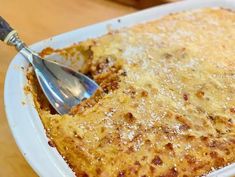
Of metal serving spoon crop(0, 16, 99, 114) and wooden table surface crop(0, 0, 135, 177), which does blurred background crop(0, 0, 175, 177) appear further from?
metal serving spoon crop(0, 16, 99, 114)

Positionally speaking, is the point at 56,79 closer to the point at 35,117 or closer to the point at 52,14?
the point at 35,117

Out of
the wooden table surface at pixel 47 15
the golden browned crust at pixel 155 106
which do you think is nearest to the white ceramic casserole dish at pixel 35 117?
the golden browned crust at pixel 155 106

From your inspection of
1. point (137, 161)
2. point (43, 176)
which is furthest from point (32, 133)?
point (137, 161)

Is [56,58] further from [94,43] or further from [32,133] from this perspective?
[32,133]

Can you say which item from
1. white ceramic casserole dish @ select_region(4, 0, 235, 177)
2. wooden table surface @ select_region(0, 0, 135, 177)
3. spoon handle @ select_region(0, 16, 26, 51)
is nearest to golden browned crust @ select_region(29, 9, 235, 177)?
white ceramic casserole dish @ select_region(4, 0, 235, 177)

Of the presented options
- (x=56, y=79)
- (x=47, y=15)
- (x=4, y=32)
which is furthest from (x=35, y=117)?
(x=47, y=15)
